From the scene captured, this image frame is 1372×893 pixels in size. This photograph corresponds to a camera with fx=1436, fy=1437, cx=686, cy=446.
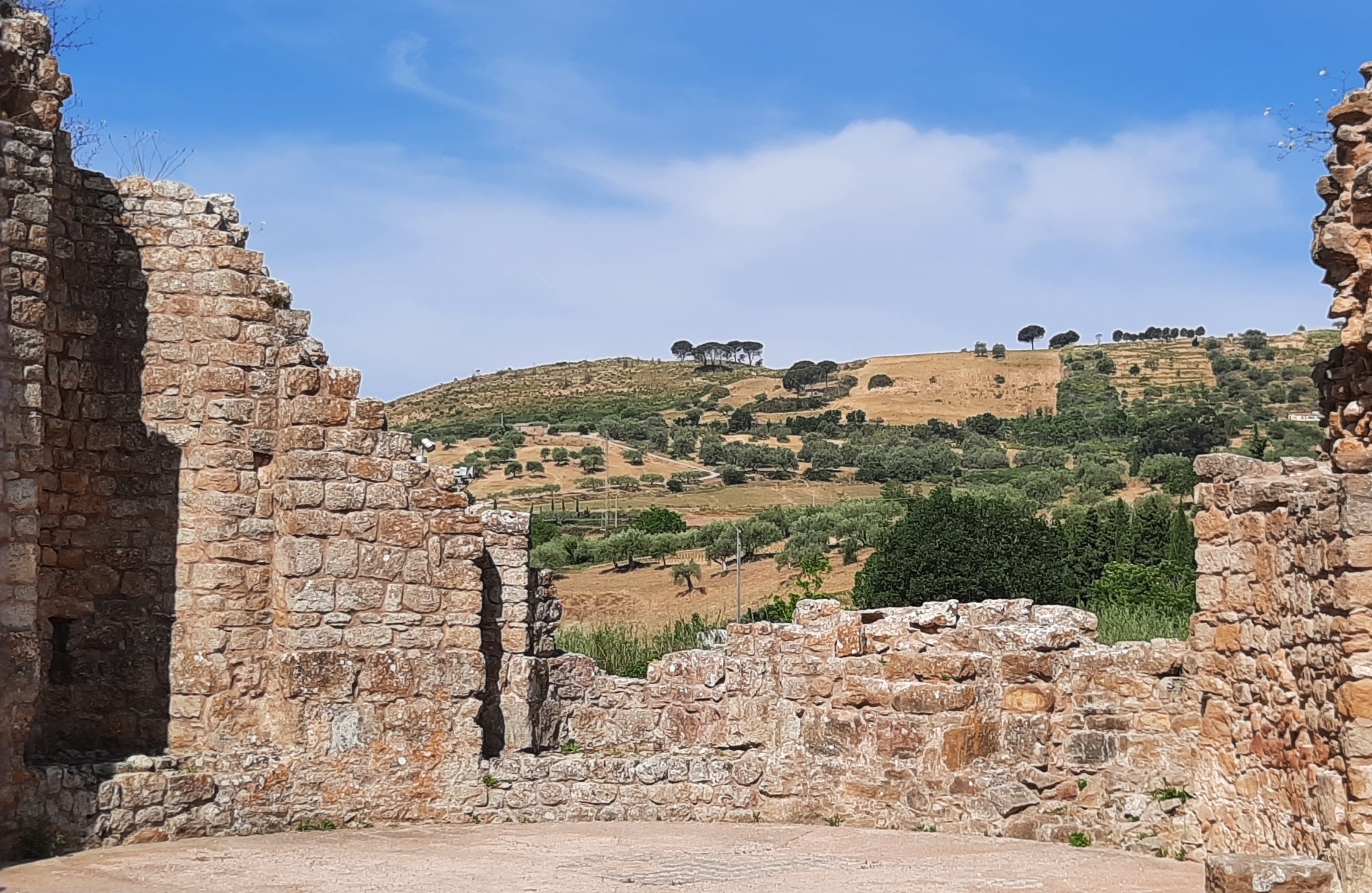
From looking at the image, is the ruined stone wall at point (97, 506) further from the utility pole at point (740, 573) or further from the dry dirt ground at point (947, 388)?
the dry dirt ground at point (947, 388)

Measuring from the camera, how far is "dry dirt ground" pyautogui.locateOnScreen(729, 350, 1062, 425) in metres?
67.9

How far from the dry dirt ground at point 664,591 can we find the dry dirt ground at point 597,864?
19096 millimetres

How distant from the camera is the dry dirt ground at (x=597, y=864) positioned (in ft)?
25.7

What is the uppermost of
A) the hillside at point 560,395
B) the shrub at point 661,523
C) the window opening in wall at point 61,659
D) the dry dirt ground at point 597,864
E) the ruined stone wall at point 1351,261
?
the hillside at point 560,395

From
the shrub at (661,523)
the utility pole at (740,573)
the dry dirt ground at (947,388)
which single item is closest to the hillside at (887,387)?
the dry dirt ground at (947,388)

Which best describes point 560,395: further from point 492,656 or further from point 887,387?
point 492,656

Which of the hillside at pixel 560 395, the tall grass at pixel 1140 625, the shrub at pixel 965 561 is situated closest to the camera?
the tall grass at pixel 1140 625

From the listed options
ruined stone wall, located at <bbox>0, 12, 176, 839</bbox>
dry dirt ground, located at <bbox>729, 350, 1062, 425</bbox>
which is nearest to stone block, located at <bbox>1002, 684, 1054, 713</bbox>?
ruined stone wall, located at <bbox>0, 12, 176, 839</bbox>

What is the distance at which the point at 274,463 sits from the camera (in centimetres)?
1033

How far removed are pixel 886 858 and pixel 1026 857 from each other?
0.91 m

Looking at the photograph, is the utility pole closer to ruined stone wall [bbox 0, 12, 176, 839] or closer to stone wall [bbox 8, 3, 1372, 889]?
stone wall [bbox 8, 3, 1372, 889]

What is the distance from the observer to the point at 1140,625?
16.9m

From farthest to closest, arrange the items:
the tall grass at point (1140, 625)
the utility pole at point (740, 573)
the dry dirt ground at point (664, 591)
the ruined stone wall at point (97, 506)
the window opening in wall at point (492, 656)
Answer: the dry dirt ground at point (664, 591) < the utility pole at point (740, 573) < the tall grass at point (1140, 625) < the window opening in wall at point (492, 656) < the ruined stone wall at point (97, 506)

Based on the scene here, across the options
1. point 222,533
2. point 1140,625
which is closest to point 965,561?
point 1140,625
